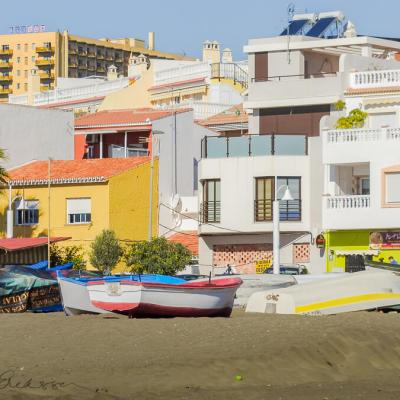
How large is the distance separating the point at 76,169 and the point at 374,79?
1358 centimetres

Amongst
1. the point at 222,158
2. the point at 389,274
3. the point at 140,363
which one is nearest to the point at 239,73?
the point at 222,158

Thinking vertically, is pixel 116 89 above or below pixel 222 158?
above

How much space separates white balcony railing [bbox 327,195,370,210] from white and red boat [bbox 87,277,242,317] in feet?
66.0

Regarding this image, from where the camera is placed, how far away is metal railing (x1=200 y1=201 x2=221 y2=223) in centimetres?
5991

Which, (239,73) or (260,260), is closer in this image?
(260,260)

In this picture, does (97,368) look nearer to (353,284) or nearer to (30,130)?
(353,284)

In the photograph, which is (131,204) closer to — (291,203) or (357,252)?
(291,203)

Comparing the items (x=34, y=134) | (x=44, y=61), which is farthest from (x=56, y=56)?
(x=34, y=134)

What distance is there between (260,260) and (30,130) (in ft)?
47.3

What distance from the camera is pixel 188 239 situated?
63.2 metres

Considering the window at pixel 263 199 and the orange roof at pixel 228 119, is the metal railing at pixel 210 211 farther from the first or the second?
the orange roof at pixel 228 119

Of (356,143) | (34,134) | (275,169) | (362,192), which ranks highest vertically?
(34,134)

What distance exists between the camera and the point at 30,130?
68312 mm

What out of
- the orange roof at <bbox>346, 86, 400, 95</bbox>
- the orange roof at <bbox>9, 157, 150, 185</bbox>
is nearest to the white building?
the orange roof at <bbox>346, 86, 400, 95</bbox>
